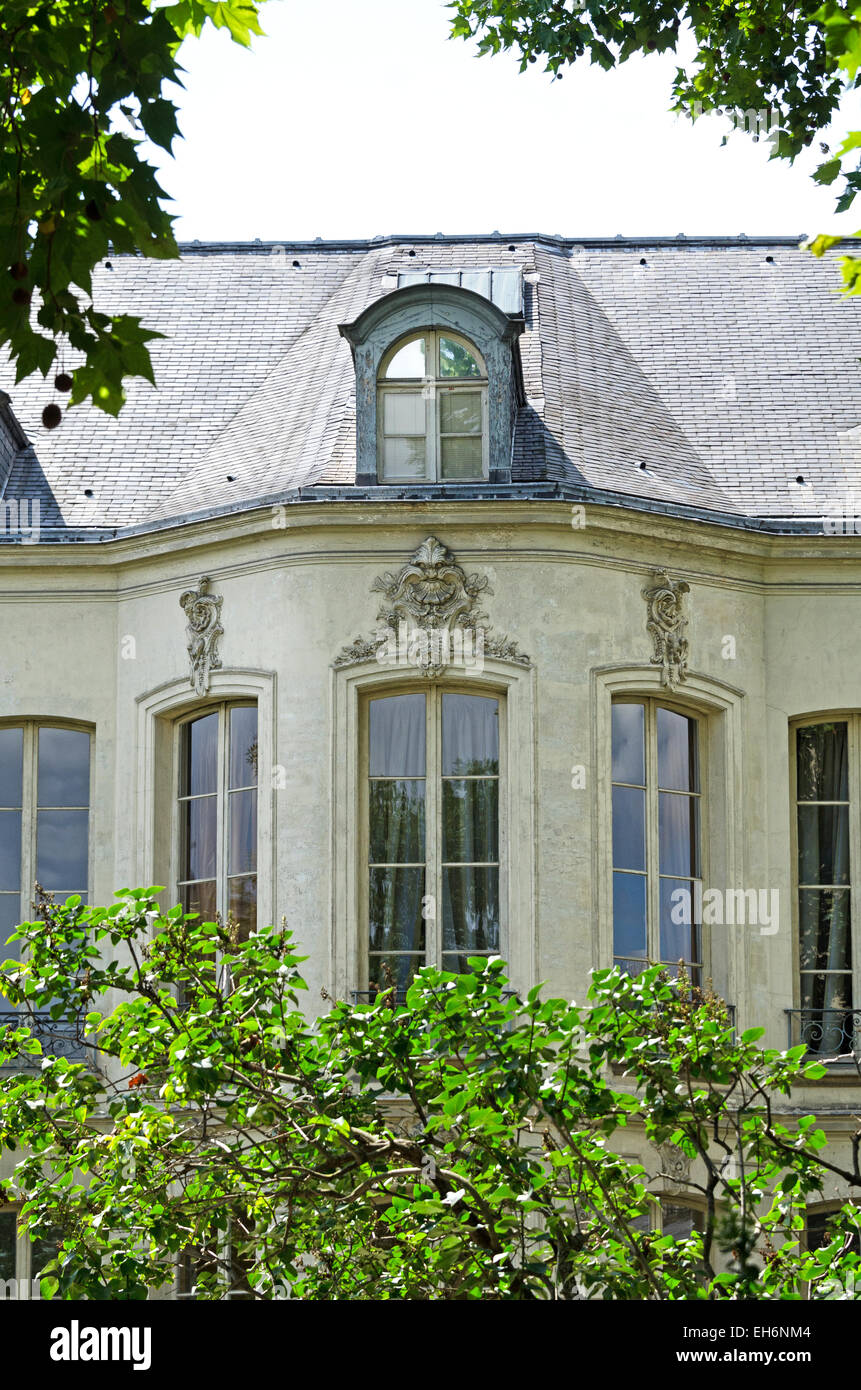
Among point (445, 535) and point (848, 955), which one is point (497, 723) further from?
point (848, 955)

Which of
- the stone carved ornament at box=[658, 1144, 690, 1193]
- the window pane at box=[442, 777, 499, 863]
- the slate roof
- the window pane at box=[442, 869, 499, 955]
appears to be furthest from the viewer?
the slate roof

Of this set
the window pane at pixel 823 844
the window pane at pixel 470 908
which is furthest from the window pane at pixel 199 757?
the window pane at pixel 823 844

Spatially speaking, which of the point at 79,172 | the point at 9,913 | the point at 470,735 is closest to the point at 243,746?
the point at 470,735

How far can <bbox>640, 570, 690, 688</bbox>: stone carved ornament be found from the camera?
15789 mm

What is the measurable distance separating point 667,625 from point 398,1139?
253 inches

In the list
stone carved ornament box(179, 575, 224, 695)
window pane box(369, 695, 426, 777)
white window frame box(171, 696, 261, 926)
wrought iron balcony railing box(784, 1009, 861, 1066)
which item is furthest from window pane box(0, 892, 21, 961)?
A: wrought iron balcony railing box(784, 1009, 861, 1066)

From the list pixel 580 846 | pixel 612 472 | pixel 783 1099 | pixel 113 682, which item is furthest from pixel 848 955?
pixel 113 682

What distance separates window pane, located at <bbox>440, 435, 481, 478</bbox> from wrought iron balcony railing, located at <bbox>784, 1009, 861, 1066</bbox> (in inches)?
185

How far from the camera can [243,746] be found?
15.9 meters

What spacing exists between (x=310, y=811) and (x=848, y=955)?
4311 millimetres

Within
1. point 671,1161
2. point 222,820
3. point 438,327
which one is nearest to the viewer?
point 671,1161

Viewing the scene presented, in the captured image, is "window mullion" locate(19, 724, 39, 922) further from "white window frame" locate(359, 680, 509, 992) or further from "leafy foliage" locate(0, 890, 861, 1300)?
"leafy foliage" locate(0, 890, 861, 1300)

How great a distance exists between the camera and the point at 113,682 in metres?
16.5

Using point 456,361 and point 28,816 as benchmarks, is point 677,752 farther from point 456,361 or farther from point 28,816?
point 28,816
